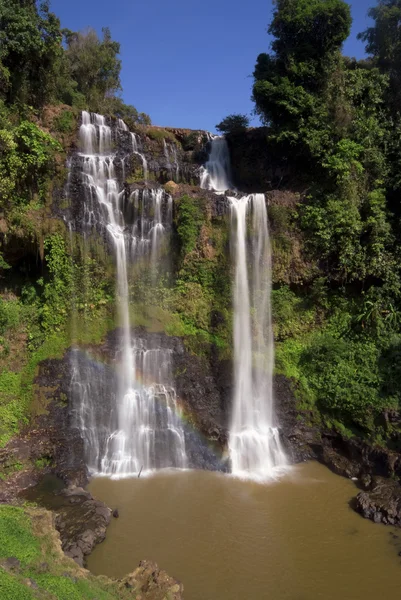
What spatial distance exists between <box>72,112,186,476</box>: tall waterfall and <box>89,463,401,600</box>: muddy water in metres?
1.04

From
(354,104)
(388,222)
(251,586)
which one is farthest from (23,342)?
(354,104)

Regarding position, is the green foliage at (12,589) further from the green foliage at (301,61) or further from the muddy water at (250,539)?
the green foliage at (301,61)

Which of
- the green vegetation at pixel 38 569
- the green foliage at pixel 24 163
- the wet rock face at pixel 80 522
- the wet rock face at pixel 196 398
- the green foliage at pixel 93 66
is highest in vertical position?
the green foliage at pixel 93 66

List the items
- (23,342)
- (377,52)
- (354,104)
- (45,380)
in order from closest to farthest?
Result: (45,380) → (23,342) → (354,104) → (377,52)

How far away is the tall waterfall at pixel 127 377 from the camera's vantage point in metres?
12.5

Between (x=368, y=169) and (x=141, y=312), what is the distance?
10.7 meters

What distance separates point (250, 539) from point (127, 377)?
20.8 feet

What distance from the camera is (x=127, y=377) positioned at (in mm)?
13641

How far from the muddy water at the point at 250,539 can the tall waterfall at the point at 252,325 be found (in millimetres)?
2465

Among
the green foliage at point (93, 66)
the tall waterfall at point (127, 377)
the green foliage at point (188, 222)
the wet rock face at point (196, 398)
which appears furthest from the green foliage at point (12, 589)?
the green foliage at point (93, 66)

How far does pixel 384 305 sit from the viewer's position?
1482 centimetres

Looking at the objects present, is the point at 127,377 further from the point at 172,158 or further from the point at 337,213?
the point at 172,158

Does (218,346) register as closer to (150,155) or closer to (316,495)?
(316,495)

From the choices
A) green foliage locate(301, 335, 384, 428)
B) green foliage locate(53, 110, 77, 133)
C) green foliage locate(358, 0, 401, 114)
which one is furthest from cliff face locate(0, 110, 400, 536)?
green foliage locate(358, 0, 401, 114)
